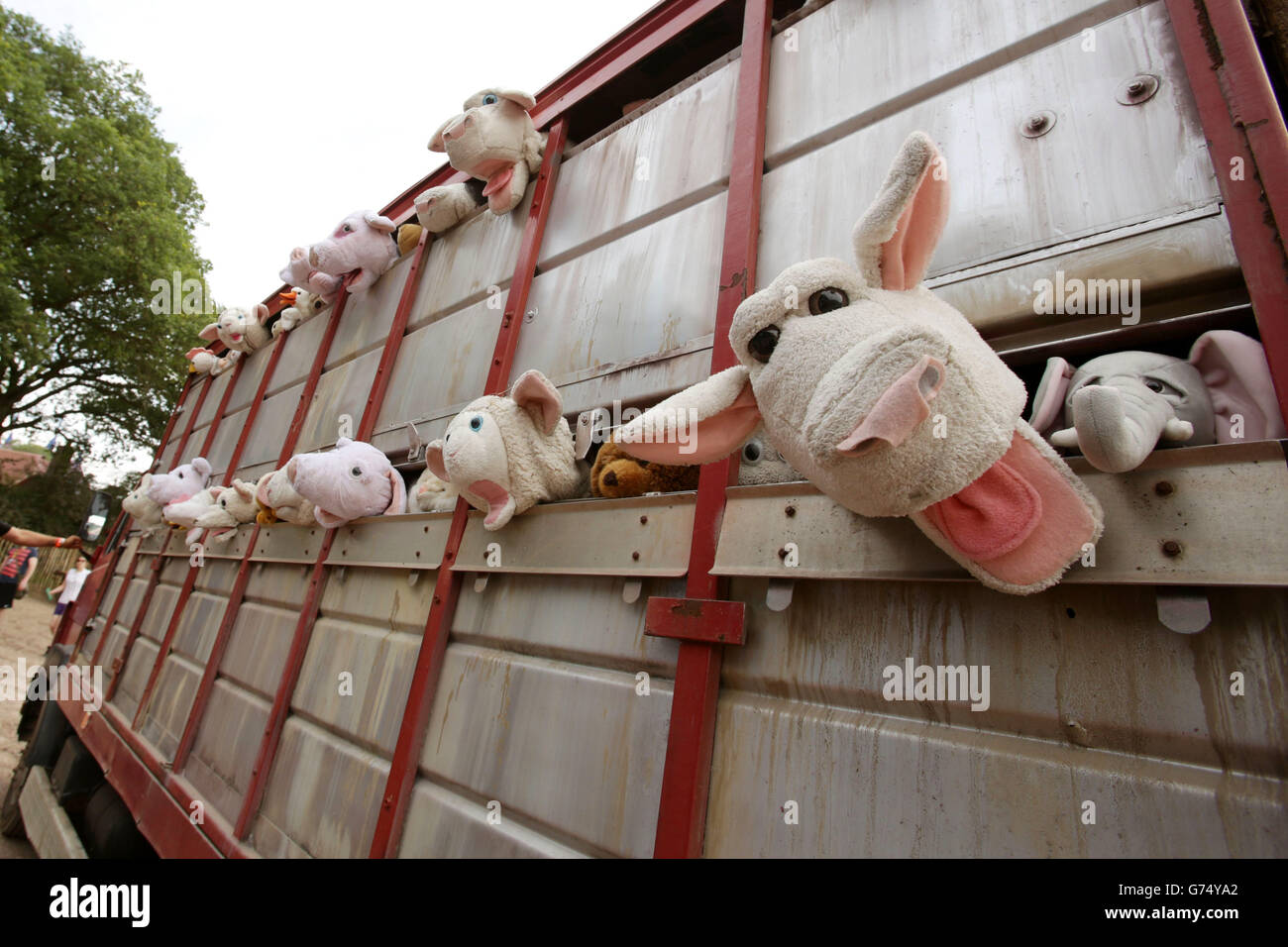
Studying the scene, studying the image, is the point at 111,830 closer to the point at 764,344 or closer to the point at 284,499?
the point at 284,499

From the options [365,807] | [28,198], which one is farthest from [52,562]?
[365,807]

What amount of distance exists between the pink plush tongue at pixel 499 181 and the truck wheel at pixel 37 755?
6.96 m

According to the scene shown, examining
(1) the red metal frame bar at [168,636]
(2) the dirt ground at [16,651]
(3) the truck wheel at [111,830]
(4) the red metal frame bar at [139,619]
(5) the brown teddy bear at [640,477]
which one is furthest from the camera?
(4) the red metal frame bar at [139,619]

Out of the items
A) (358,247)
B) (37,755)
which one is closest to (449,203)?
(358,247)

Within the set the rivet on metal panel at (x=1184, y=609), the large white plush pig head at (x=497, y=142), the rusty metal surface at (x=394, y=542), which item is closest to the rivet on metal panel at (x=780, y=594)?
the rivet on metal panel at (x=1184, y=609)

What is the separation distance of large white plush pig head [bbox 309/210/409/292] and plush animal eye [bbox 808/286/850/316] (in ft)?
13.6

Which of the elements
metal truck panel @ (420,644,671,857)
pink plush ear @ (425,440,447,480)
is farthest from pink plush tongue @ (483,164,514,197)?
metal truck panel @ (420,644,671,857)

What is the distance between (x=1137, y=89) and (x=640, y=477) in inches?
65.5

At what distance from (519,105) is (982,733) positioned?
349 cm

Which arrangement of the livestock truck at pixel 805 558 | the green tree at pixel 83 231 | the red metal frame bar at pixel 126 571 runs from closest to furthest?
the livestock truck at pixel 805 558, the red metal frame bar at pixel 126 571, the green tree at pixel 83 231

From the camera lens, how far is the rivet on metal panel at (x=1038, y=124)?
1531 mm

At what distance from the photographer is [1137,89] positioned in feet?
4.64

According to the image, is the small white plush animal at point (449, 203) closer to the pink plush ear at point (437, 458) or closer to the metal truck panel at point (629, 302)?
the metal truck panel at point (629, 302)

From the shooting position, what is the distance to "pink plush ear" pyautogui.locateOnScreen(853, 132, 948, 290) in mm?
991
